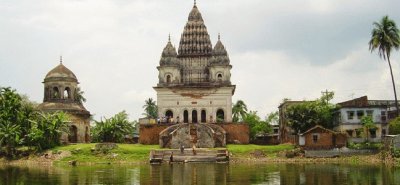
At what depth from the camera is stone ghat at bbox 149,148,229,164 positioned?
42.5 m

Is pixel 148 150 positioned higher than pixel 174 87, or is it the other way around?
pixel 174 87

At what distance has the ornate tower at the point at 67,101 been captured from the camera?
56406mm

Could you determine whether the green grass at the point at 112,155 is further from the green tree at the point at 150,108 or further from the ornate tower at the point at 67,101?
the green tree at the point at 150,108

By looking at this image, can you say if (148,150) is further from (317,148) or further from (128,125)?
(317,148)

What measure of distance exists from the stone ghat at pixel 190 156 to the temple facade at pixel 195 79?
13868mm

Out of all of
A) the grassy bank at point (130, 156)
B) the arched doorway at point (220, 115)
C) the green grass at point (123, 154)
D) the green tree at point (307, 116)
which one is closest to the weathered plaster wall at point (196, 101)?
the arched doorway at point (220, 115)

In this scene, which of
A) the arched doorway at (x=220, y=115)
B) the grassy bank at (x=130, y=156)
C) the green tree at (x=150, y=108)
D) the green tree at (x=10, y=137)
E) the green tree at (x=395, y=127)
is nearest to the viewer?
the grassy bank at (x=130, y=156)

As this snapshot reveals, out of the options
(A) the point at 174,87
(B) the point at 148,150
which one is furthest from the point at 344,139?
(A) the point at 174,87

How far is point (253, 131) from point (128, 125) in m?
17.8

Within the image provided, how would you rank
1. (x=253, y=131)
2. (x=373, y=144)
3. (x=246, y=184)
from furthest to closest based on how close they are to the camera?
(x=253, y=131) → (x=373, y=144) → (x=246, y=184)

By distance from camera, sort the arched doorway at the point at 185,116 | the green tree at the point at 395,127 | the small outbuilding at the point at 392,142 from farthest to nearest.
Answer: the arched doorway at the point at 185,116 → the green tree at the point at 395,127 → the small outbuilding at the point at 392,142

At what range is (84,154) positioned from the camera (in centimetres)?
4500

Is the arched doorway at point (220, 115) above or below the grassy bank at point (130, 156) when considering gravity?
above

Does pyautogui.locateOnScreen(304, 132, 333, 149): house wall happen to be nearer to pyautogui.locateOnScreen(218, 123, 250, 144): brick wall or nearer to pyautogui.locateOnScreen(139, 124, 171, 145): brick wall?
pyautogui.locateOnScreen(218, 123, 250, 144): brick wall
